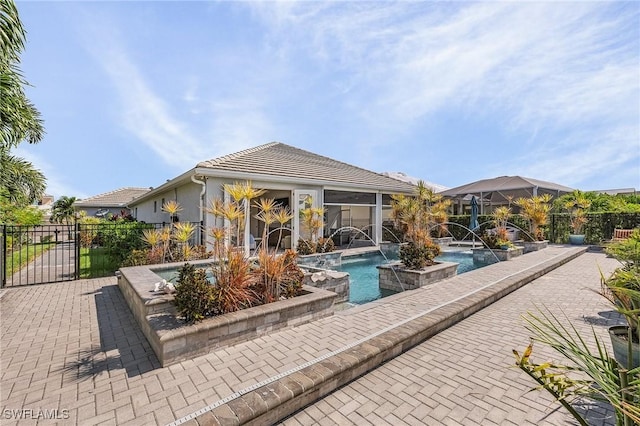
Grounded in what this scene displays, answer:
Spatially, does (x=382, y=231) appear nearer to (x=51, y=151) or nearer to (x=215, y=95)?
(x=215, y=95)

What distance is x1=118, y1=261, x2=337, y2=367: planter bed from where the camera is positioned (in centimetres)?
351

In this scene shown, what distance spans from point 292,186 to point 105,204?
29.7 metres

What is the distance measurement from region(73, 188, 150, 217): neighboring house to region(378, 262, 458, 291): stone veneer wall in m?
30.9

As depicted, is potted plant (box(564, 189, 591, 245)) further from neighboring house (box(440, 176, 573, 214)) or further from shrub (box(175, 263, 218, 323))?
shrub (box(175, 263, 218, 323))

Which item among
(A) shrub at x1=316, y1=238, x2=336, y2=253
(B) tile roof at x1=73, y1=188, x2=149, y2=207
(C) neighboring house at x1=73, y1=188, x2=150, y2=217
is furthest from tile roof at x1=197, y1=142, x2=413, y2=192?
(B) tile roof at x1=73, y1=188, x2=149, y2=207

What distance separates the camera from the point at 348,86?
12711 mm

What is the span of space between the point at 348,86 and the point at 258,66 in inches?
162

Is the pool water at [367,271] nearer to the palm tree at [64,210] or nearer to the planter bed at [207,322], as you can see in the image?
the planter bed at [207,322]

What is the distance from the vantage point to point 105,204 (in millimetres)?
31688

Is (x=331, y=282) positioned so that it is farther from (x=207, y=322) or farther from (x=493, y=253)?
(x=493, y=253)

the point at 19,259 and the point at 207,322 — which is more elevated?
the point at 207,322

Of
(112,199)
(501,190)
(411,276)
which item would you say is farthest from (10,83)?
(112,199)

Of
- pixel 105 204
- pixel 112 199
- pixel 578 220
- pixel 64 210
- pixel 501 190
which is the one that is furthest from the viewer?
pixel 112 199

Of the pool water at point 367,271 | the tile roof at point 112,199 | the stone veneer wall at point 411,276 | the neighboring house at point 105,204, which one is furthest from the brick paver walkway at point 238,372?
the tile roof at point 112,199
